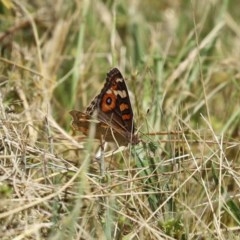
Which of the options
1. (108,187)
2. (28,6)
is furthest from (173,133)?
(28,6)

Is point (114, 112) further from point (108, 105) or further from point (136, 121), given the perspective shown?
point (136, 121)

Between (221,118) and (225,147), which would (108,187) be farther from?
(221,118)

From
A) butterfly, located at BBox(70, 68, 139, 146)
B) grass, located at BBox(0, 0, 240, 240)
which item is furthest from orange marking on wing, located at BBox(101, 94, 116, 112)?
grass, located at BBox(0, 0, 240, 240)

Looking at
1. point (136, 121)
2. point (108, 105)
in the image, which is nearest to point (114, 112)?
point (108, 105)

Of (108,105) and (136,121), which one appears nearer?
(108,105)

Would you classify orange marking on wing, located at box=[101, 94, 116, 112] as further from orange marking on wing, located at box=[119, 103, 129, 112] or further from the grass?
the grass

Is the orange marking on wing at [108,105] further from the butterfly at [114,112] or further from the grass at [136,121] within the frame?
the grass at [136,121]

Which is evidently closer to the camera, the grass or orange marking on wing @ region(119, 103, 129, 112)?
the grass
